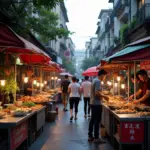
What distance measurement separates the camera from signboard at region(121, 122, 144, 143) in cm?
727

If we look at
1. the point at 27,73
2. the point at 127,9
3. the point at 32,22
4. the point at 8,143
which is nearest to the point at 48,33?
the point at 32,22

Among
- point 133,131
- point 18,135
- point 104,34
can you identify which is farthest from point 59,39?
point 133,131

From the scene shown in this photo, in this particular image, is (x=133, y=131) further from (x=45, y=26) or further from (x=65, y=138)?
(x=45, y=26)

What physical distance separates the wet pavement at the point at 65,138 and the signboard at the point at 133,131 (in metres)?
1.48

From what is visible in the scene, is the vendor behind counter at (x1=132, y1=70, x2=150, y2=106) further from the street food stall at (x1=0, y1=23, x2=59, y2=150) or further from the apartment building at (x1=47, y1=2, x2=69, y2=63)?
the apartment building at (x1=47, y1=2, x2=69, y2=63)

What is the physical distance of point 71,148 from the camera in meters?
8.48

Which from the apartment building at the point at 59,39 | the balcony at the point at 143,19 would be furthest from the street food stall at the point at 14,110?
the apartment building at the point at 59,39

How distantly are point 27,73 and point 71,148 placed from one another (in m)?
6.89

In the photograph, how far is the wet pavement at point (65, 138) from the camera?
8640mm

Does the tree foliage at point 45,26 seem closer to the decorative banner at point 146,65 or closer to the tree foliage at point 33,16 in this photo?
the tree foliage at point 33,16

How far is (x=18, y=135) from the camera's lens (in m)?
7.30

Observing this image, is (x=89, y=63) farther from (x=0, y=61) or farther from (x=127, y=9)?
(x=0, y=61)

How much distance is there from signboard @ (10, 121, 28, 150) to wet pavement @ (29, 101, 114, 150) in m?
0.73

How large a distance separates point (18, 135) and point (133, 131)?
2793 mm
